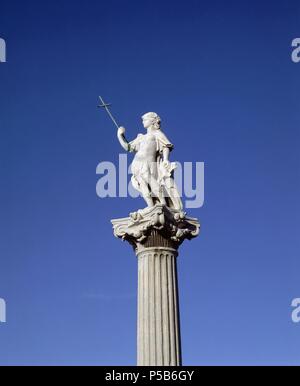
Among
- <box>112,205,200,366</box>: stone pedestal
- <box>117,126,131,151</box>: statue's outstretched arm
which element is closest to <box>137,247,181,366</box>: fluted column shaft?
<box>112,205,200,366</box>: stone pedestal

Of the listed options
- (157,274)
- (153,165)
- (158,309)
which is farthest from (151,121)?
(158,309)

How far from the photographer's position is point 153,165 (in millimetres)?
28875

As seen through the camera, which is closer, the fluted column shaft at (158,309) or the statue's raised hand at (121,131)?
the fluted column shaft at (158,309)

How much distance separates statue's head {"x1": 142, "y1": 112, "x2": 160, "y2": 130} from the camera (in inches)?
1176

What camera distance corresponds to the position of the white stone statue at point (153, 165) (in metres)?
28.1

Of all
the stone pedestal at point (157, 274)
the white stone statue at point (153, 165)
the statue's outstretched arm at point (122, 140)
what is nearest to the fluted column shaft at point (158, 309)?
the stone pedestal at point (157, 274)

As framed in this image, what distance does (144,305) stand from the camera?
26031 millimetres

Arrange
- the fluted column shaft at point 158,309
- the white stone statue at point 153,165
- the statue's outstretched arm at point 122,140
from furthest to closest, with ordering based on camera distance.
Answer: the statue's outstretched arm at point 122,140 → the white stone statue at point 153,165 → the fluted column shaft at point 158,309

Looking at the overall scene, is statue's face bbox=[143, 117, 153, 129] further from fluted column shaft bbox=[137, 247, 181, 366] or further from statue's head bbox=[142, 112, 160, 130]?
fluted column shaft bbox=[137, 247, 181, 366]

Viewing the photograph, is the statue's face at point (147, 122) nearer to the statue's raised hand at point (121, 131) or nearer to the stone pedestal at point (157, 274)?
the statue's raised hand at point (121, 131)

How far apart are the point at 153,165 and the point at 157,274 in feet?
15.0

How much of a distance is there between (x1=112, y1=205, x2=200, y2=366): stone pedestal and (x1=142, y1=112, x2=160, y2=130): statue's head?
163 inches
